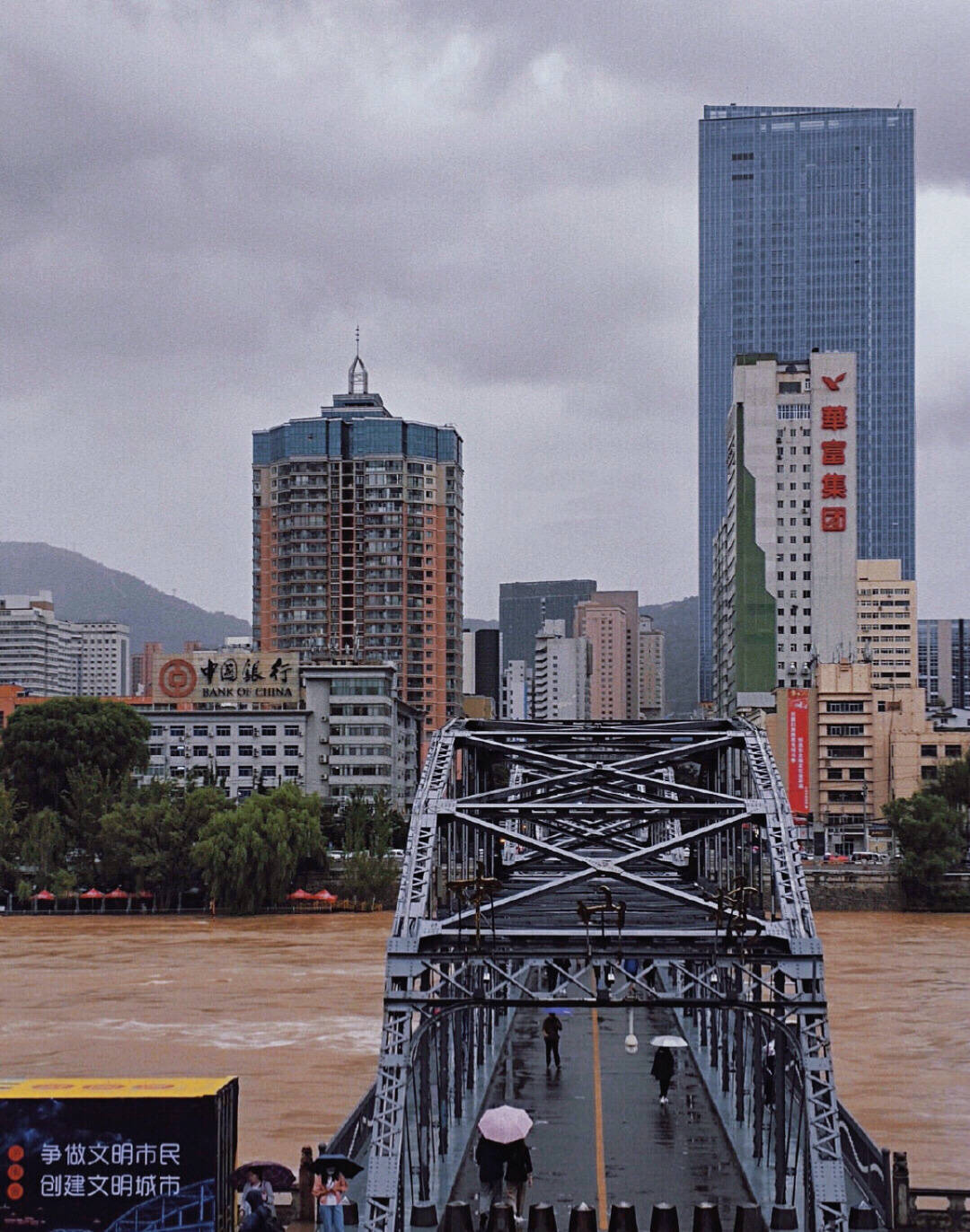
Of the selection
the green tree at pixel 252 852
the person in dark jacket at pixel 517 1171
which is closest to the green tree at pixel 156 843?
the green tree at pixel 252 852

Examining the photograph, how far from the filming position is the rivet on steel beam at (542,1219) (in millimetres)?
23219

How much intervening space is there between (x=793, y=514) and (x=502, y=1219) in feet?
435

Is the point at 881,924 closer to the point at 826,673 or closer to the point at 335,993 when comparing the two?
the point at 826,673

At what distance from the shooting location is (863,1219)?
2275 cm

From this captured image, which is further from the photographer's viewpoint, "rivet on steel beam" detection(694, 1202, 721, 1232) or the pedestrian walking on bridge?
the pedestrian walking on bridge

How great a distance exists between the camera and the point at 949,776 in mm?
111500

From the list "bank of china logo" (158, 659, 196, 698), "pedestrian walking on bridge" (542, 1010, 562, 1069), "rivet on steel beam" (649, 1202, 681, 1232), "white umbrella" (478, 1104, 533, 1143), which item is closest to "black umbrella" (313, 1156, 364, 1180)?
"white umbrella" (478, 1104, 533, 1143)

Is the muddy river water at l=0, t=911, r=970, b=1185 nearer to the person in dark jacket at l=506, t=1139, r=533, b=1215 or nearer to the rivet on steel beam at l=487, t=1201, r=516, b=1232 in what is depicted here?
the person in dark jacket at l=506, t=1139, r=533, b=1215

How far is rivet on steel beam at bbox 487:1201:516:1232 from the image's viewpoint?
23312 millimetres

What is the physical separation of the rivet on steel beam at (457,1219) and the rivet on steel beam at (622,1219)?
82.5 inches

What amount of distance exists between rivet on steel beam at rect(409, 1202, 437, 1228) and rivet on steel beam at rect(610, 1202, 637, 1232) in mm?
2564

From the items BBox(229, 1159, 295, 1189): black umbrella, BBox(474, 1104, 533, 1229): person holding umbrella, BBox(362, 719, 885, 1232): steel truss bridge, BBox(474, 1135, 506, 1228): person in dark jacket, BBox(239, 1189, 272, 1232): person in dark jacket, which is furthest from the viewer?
BBox(474, 1135, 506, 1228): person in dark jacket

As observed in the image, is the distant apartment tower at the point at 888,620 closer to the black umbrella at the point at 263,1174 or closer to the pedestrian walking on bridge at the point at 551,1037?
the pedestrian walking on bridge at the point at 551,1037

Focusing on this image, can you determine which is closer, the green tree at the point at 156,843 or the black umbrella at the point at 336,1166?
the black umbrella at the point at 336,1166
